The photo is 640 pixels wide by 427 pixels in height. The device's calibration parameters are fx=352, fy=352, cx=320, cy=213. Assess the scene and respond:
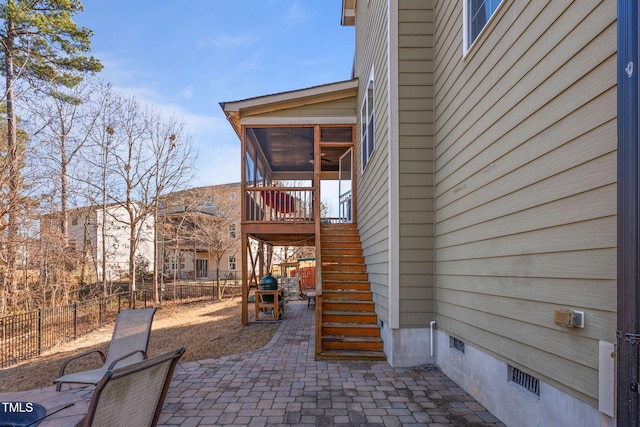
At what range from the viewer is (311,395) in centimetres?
357

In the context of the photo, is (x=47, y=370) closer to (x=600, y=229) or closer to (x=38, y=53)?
(x=600, y=229)

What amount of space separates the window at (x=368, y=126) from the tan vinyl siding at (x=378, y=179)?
248 millimetres

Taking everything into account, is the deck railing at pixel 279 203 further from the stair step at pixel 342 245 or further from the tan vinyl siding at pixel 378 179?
the tan vinyl siding at pixel 378 179

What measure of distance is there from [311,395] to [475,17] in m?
4.15

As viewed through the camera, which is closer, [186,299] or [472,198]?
[472,198]

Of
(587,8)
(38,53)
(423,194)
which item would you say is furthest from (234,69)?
(587,8)

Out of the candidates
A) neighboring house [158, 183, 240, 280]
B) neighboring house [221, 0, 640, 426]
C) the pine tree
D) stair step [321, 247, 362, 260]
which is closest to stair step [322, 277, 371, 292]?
neighboring house [221, 0, 640, 426]

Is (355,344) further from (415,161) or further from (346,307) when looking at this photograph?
(415,161)

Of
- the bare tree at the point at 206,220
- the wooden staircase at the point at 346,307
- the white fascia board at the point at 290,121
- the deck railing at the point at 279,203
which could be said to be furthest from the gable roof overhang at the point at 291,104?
the bare tree at the point at 206,220

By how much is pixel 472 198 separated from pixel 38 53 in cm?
1400

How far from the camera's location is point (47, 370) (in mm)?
5176

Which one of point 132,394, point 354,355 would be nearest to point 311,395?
point 354,355

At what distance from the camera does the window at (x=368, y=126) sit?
240 inches

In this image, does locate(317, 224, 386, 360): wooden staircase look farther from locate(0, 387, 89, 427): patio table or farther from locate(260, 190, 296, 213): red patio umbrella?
locate(0, 387, 89, 427): patio table
